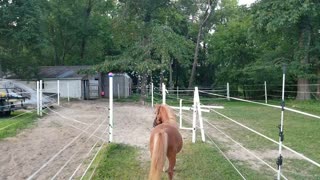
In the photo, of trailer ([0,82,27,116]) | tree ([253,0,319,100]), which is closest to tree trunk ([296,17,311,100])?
tree ([253,0,319,100])

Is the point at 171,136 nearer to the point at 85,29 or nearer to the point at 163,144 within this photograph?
the point at 163,144

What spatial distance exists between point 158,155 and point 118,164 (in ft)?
7.55

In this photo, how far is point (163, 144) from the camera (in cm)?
440

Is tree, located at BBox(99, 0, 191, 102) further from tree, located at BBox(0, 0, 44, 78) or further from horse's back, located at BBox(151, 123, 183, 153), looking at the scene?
horse's back, located at BBox(151, 123, 183, 153)

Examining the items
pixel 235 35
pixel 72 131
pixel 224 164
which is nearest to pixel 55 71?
pixel 235 35

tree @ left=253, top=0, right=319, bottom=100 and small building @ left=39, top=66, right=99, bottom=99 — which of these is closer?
tree @ left=253, top=0, right=319, bottom=100

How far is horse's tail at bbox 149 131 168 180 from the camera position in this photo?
13.3 feet

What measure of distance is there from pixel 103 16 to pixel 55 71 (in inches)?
383

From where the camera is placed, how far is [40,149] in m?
7.92

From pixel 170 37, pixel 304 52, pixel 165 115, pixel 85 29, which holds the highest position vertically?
pixel 85 29

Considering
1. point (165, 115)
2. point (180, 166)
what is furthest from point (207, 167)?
point (165, 115)

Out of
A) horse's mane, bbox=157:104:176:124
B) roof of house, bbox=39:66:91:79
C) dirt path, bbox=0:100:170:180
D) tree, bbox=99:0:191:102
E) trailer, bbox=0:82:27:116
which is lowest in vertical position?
dirt path, bbox=0:100:170:180

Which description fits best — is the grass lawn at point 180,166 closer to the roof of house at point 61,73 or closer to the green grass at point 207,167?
the green grass at point 207,167

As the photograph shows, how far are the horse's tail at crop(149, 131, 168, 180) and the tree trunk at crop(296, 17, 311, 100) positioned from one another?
66.2ft
